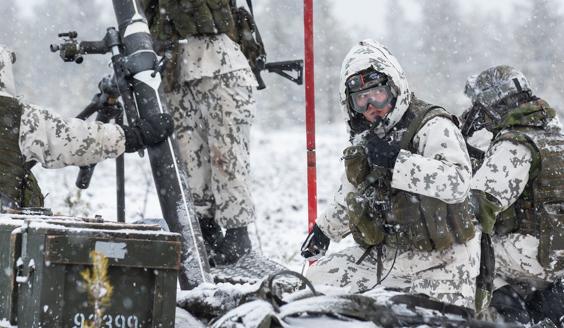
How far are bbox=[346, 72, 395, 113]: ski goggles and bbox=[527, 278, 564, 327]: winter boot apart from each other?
180 cm

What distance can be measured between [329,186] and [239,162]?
17.6 meters

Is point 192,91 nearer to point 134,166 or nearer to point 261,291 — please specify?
point 261,291

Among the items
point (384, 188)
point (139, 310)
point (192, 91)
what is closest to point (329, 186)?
point (192, 91)

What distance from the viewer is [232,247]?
6266 millimetres

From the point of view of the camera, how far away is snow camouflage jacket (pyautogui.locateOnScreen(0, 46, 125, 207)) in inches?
198

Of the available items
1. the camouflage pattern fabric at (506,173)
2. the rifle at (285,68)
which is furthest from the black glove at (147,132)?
the camouflage pattern fabric at (506,173)

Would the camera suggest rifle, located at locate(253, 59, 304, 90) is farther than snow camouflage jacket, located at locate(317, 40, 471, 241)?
Yes

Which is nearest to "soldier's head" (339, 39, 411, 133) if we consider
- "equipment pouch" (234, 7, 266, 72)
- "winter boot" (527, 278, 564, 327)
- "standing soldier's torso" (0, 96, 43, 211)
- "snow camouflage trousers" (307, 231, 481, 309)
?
"snow camouflage trousers" (307, 231, 481, 309)

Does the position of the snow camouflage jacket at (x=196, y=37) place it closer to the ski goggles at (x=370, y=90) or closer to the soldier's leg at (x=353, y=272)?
the ski goggles at (x=370, y=90)

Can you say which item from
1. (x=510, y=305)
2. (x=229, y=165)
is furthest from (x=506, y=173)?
(x=229, y=165)

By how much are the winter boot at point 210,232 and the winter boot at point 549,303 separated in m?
2.14

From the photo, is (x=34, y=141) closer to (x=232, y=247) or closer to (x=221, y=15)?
(x=232, y=247)

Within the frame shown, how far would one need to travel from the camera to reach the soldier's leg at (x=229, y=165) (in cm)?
629

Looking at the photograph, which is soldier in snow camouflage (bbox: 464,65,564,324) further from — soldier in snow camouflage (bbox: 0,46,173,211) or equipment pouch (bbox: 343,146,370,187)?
soldier in snow camouflage (bbox: 0,46,173,211)
